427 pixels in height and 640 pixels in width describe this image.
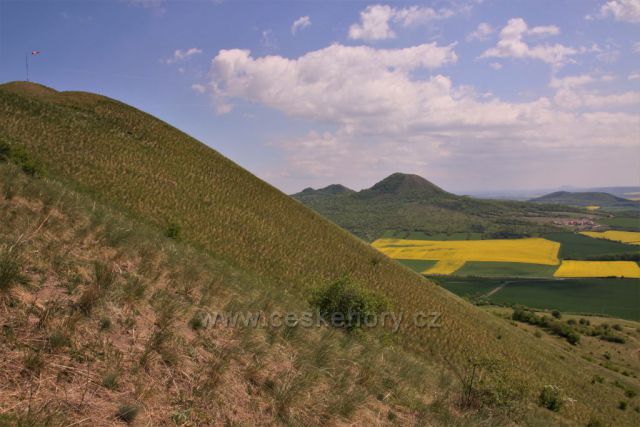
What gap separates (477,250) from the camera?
136750 mm

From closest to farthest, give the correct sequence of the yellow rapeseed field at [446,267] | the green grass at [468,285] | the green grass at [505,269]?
the green grass at [468,285]
the green grass at [505,269]
the yellow rapeseed field at [446,267]

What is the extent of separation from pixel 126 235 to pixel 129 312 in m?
4.56

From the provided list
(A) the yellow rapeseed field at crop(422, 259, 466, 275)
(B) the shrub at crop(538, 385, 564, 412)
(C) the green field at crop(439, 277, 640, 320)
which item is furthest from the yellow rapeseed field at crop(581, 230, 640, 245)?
(B) the shrub at crop(538, 385, 564, 412)

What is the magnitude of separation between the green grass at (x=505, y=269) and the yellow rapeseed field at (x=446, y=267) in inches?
74.2

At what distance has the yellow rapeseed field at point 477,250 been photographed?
12231 cm

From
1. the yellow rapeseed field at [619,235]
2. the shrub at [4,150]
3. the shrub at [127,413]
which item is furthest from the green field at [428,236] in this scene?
the shrub at [127,413]

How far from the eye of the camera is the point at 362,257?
41281mm

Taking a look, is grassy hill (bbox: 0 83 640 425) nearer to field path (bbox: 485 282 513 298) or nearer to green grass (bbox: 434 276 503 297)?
field path (bbox: 485 282 513 298)

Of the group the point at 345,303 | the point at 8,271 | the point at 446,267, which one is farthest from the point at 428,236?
the point at 8,271

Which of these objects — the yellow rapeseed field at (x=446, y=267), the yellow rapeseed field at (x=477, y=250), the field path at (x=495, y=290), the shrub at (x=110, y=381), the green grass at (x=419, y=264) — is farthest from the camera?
the yellow rapeseed field at (x=477, y=250)

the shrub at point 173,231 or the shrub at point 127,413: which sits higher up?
the shrub at point 173,231

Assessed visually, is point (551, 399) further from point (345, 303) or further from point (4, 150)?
point (4, 150)

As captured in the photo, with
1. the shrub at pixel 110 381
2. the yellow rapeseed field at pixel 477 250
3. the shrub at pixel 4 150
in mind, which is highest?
the shrub at pixel 4 150

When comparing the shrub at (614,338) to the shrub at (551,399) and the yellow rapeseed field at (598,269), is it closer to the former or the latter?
the yellow rapeseed field at (598,269)
